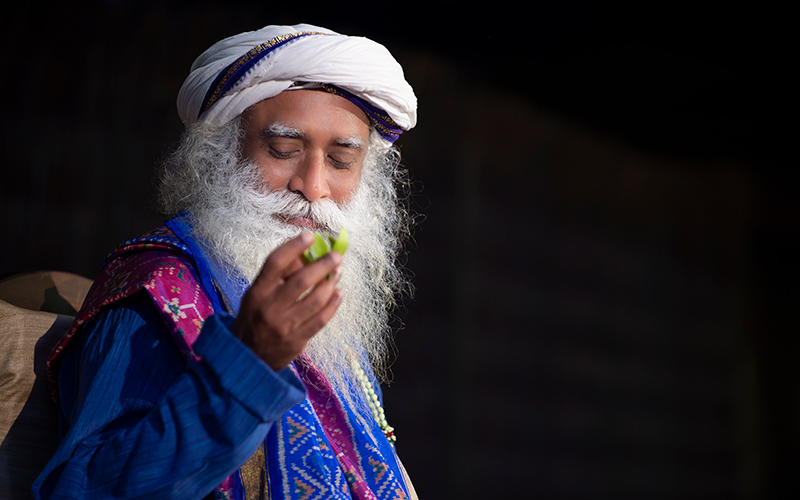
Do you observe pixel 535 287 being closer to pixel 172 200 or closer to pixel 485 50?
pixel 485 50

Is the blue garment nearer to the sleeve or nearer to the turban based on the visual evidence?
the sleeve

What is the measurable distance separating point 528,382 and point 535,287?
47cm

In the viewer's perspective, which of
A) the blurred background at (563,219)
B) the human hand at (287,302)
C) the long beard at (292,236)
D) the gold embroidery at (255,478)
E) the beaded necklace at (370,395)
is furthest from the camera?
the blurred background at (563,219)

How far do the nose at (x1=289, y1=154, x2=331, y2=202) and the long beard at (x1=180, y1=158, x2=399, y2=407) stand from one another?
0.6 inches

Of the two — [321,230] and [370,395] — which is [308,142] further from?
[370,395]

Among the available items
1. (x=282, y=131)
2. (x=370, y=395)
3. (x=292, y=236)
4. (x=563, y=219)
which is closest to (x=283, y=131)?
(x=282, y=131)

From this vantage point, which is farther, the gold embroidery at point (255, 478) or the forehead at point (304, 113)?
the forehead at point (304, 113)

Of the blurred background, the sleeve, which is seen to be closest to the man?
Answer: the sleeve

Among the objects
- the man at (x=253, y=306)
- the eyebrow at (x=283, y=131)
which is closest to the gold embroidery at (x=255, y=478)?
the man at (x=253, y=306)

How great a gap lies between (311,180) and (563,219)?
2.41 meters

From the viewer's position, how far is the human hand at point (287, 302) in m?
0.82

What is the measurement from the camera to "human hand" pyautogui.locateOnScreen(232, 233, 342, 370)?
82cm

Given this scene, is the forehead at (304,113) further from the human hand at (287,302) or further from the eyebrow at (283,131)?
the human hand at (287,302)

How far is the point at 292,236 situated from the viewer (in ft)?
4.56
